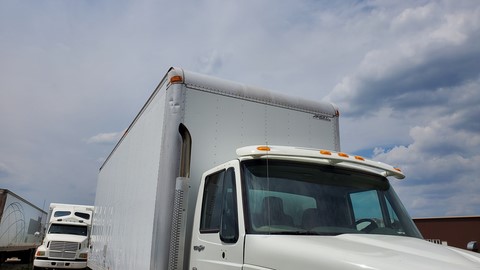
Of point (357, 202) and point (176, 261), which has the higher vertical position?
point (357, 202)

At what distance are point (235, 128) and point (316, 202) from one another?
6.25ft

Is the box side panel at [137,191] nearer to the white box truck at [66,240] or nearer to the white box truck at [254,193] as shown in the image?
the white box truck at [254,193]

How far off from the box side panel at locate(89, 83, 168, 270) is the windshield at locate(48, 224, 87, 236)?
44.9ft

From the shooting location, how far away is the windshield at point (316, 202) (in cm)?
376

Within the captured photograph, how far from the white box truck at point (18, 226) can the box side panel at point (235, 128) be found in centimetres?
1809

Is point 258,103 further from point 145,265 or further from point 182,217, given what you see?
point 145,265

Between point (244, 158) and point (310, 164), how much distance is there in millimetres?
723

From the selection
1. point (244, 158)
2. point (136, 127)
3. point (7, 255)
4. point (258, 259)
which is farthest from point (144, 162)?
point (7, 255)

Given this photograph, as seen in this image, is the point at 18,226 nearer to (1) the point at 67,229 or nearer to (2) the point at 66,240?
(1) the point at 67,229

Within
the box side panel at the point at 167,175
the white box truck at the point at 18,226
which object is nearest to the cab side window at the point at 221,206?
the box side panel at the point at 167,175

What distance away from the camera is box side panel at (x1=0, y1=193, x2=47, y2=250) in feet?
66.7

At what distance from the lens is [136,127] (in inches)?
294

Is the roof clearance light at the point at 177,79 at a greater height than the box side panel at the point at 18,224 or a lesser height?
greater

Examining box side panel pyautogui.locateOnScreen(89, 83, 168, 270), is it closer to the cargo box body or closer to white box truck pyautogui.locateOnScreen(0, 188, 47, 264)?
the cargo box body
